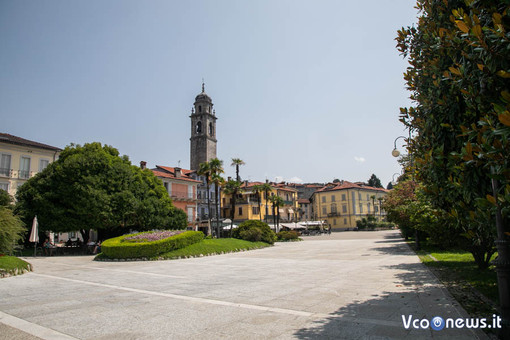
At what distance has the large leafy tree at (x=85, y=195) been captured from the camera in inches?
1027

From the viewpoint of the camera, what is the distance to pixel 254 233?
3278cm

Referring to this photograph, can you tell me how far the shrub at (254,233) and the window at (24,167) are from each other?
2308 cm

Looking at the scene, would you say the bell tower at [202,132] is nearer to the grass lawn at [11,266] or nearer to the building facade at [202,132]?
the building facade at [202,132]

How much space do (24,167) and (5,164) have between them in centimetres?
172

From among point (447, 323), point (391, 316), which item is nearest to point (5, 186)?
point (391, 316)

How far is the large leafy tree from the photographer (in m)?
26.1

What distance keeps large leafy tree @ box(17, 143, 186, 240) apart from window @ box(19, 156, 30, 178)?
7774 mm

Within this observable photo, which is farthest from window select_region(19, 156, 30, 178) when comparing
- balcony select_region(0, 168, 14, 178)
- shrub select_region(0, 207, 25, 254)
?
shrub select_region(0, 207, 25, 254)

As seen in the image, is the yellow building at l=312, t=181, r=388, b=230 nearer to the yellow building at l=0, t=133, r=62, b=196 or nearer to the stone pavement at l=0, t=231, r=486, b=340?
the yellow building at l=0, t=133, r=62, b=196

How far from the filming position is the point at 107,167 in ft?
93.6

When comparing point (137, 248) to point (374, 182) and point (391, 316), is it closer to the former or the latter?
point (391, 316)

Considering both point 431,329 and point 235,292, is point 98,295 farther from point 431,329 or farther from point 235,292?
point 431,329

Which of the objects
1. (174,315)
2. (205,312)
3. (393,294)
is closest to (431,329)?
(393,294)

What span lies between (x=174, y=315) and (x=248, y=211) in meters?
56.7
